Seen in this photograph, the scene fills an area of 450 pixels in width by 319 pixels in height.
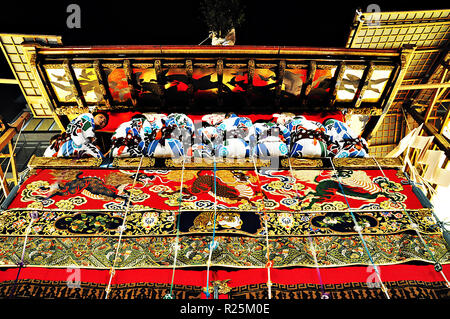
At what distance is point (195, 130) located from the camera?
4043 millimetres

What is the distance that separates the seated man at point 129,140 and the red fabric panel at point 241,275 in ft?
5.39

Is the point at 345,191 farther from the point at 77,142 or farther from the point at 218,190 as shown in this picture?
the point at 77,142

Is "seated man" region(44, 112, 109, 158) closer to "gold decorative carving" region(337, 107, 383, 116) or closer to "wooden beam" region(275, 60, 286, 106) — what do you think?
"wooden beam" region(275, 60, 286, 106)

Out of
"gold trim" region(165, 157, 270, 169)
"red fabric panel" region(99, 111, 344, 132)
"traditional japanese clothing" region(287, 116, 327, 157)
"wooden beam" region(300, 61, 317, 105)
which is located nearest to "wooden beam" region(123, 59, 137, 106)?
"red fabric panel" region(99, 111, 344, 132)

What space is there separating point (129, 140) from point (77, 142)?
2.20 feet

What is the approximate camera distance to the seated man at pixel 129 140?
3.64m

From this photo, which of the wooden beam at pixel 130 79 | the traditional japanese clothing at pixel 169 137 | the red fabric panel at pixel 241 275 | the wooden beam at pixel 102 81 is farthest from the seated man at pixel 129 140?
the red fabric panel at pixel 241 275

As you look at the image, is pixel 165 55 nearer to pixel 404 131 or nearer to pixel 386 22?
pixel 386 22

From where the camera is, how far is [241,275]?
7.80ft

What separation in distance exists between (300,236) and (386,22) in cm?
412

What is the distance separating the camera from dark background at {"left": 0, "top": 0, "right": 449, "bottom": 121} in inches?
207

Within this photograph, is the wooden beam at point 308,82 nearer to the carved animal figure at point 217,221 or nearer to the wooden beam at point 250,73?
the wooden beam at point 250,73

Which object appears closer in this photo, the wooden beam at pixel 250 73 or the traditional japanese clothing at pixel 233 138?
the traditional japanese clothing at pixel 233 138

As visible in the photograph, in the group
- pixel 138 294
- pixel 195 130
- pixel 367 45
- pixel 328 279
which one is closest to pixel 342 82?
pixel 367 45
